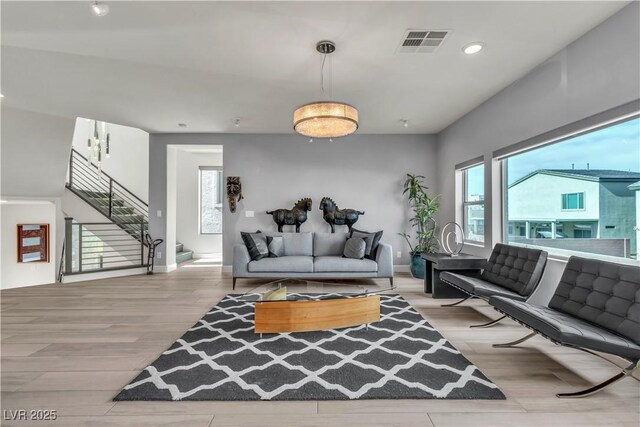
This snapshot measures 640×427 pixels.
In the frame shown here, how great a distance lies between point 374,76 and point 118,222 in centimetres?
639

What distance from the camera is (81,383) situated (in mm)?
2119

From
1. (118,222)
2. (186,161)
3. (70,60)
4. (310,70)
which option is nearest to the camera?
(70,60)

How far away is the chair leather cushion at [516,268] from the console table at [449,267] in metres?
0.28

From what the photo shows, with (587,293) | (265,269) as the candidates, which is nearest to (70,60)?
(265,269)

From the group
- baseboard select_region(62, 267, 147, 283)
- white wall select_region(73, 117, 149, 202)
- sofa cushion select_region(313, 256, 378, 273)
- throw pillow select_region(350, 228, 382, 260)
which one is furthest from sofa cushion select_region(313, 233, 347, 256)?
white wall select_region(73, 117, 149, 202)

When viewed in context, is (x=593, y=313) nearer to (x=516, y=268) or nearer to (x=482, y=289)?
(x=482, y=289)

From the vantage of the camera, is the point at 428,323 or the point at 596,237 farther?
the point at 428,323

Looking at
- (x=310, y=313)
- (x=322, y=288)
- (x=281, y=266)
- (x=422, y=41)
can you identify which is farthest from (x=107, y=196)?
(x=422, y=41)

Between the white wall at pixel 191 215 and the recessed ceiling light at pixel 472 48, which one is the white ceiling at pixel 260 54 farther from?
the white wall at pixel 191 215

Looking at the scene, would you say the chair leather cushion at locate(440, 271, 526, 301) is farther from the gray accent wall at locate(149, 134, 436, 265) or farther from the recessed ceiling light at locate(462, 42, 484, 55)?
the gray accent wall at locate(149, 134, 436, 265)

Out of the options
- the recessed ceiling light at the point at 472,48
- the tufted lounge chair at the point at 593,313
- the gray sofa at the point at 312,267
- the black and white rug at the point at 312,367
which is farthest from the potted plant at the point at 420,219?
the recessed ceiling light at the point at 472,48

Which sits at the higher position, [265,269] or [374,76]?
[374,76]

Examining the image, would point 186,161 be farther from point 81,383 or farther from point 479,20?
point 479,20

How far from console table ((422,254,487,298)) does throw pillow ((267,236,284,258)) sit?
237 cm
